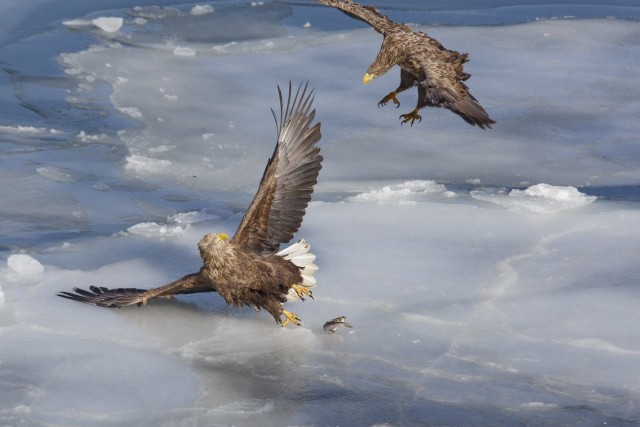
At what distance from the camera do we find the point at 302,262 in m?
5.40

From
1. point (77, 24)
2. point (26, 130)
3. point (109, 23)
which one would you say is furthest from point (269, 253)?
point (77, 24)

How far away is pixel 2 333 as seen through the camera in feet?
17.3

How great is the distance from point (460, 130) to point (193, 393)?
399 centimetres

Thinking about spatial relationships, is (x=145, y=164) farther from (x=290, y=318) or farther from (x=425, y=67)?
(x=290, y=318)

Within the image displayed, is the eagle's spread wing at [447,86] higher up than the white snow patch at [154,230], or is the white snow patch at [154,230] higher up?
the eagle's spread wing at [447,86]

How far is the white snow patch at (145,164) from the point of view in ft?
24.6

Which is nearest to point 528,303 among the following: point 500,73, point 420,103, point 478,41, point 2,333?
point 420,103

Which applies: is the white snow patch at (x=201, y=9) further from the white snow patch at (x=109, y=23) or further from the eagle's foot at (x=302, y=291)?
the eagle's foot at (x=302, y=291)

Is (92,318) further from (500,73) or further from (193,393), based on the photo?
(500,73)

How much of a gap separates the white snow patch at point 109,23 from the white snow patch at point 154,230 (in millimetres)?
4417

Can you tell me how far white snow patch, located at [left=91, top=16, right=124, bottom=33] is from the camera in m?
10.5

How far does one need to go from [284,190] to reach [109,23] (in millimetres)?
5378

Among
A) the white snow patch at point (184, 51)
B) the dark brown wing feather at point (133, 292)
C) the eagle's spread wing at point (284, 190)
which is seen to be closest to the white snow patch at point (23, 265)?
the dark brown wing feather at point (133, 292)

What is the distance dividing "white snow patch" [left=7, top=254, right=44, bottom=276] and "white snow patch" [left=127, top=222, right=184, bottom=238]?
2.19 feet
